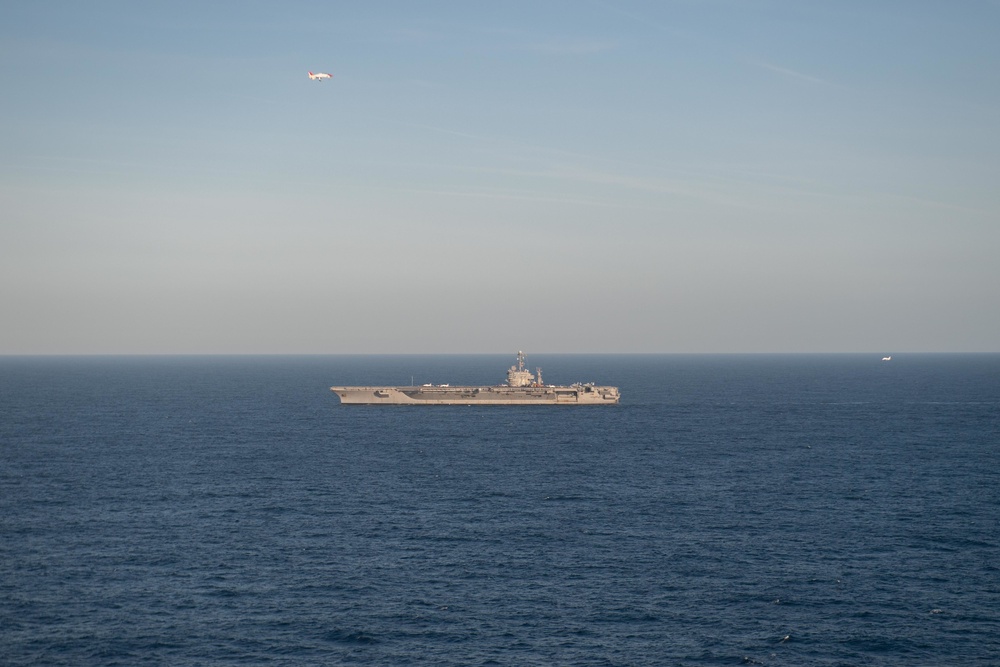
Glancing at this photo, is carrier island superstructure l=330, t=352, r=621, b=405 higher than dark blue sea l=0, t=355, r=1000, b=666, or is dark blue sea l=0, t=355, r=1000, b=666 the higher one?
carrier island superstructure l=330, t=352, r=621, b=405

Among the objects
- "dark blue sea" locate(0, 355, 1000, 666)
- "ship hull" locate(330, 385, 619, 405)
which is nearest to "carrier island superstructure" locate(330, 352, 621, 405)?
"ship hull" locate(330, 385, 619, 405)

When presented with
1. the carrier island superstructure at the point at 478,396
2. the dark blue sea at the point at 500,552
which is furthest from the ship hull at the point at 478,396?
the dark blue sea at the point at 500,552

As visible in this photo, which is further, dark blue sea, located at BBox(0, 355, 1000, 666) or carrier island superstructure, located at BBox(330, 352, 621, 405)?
carrier island superstructure, located at BBox(330, 352, 621, 405)

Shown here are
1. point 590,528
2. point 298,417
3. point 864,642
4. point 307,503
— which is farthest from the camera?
point 298,417

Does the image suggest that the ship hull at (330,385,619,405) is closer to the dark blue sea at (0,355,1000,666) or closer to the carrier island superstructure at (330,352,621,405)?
the carrier island superstructure at (330,352,621,405)

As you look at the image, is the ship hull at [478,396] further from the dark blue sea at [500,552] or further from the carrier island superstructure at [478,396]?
the dark blue sea at [500,552]

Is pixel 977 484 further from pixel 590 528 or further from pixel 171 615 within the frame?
pixel 171 615

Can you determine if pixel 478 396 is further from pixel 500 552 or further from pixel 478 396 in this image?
pixel 500 552

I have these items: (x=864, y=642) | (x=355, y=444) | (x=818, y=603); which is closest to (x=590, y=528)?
(x=818, y=603)
